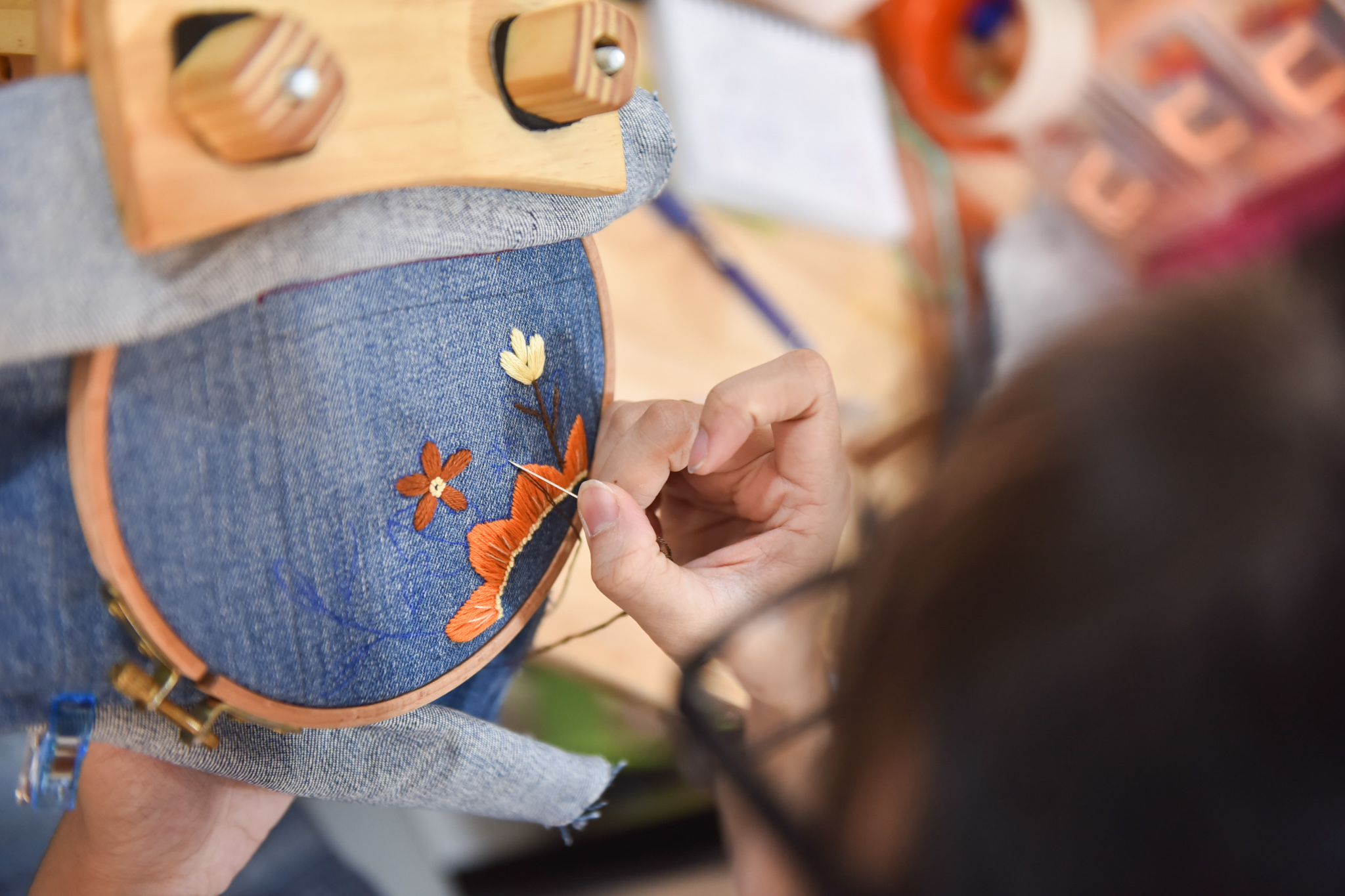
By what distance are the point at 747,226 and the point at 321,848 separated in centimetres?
68

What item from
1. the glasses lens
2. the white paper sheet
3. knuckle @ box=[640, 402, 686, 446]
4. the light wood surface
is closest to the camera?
the glasses lens

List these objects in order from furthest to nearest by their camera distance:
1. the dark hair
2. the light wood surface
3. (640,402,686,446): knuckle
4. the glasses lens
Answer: the light wood surface, (640,402,686,446): knuckle, the glasses lens, the dark hair

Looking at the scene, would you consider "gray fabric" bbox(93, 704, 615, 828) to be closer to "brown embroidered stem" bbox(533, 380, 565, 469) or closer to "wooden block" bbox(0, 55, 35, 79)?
"brown embroidered stem" bbox(533, 380, 565, 469)

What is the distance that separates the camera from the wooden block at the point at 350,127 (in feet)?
0.78

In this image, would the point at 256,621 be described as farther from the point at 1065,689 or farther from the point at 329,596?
the point at 1065,689

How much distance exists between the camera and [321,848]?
609mm

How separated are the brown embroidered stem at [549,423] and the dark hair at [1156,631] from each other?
0.22m

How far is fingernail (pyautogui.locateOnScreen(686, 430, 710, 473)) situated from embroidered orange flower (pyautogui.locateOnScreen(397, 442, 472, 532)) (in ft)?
0.34

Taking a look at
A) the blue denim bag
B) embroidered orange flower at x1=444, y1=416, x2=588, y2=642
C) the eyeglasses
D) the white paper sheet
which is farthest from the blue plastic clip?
the white paper sheet

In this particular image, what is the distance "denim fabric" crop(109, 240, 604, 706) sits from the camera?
0.99 ft

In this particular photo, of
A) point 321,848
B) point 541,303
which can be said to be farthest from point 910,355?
point 321,848

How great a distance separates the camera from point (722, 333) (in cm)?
80

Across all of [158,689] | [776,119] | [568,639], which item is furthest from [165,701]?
[776,119]

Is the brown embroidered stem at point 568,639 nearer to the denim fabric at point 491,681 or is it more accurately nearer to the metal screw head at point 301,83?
the denim fabric at point 491,681
